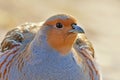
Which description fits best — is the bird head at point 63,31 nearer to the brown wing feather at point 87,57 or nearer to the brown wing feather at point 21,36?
the brown wing feather at point 87,57

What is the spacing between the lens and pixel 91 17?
42.3 ft

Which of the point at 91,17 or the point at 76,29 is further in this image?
the point at 91,17

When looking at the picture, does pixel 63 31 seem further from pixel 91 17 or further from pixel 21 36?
pixel 91 17

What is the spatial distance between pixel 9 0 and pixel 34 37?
7.10 meters

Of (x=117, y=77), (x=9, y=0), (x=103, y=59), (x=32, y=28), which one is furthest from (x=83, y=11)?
(x=32, y=28)

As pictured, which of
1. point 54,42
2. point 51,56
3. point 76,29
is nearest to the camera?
point 76,29

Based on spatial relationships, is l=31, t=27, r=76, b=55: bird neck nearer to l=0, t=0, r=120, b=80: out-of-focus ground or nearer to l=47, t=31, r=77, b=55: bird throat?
l=47, t=31, r=77, b=55: bird throat

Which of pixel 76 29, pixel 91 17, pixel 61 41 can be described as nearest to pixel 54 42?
pixel 61 41

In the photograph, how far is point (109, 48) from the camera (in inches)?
445

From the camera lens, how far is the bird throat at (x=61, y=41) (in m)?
5.33

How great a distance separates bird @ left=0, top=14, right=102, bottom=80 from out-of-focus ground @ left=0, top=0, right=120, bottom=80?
13.6 feet

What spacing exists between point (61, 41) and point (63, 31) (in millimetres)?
94

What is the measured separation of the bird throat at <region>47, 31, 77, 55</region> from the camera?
5.33 meters

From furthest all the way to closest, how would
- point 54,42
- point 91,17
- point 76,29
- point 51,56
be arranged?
1. point 91,17
2. point 51,56
3. point 54,42
4. point 76,29
